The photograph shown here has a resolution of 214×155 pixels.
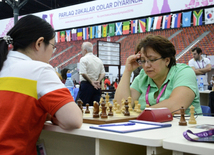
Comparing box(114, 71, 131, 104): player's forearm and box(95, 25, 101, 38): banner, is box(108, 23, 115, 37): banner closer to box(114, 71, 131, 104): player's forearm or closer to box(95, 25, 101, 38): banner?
box(95, 25, 101, 38): banner

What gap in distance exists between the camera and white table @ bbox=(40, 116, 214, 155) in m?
0.74

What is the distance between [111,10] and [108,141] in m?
7.82

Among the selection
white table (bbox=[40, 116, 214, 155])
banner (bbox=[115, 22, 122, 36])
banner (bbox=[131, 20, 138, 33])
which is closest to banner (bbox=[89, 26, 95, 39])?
banner (bbox=[115, 22, 122, 36])

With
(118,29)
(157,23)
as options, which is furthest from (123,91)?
(118,29)

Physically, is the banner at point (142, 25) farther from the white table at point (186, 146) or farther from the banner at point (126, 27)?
the white table at point (186, 146)

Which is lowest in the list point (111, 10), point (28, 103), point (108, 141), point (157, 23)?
point (108, 141)

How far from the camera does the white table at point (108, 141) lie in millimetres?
740

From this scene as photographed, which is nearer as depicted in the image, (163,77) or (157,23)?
(163,77)

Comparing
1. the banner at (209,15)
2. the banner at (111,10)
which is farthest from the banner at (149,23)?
the banner at (209,15)

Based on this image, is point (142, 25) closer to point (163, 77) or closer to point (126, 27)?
point (126, 27)

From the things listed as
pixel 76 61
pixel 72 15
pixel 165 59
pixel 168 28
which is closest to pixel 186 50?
pixel 168 28

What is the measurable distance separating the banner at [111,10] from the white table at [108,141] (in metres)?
6.36

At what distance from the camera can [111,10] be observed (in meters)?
8.27

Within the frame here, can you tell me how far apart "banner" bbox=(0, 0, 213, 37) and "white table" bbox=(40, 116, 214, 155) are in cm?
636
